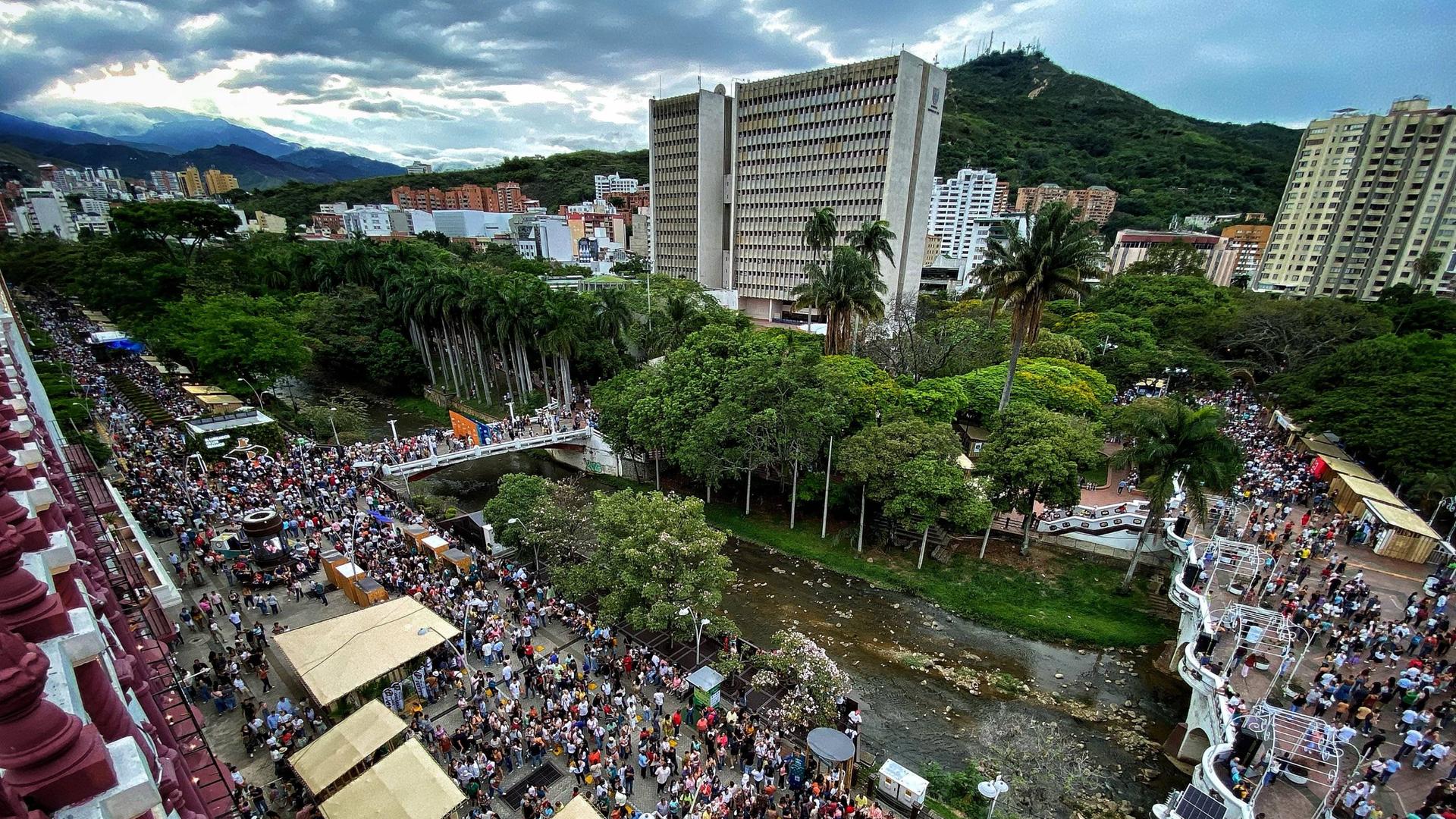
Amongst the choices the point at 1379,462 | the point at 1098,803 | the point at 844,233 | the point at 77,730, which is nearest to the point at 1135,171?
the point at 844,233

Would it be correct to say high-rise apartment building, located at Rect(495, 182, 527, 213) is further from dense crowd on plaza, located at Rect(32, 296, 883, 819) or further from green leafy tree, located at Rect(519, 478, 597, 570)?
→ green leafy tree, located at Rect(519, 478, 597, 570)

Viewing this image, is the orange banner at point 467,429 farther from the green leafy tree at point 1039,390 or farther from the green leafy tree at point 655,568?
the green leafy tree at point 1039,390

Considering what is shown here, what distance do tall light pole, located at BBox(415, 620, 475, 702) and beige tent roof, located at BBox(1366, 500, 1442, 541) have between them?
38.3 m

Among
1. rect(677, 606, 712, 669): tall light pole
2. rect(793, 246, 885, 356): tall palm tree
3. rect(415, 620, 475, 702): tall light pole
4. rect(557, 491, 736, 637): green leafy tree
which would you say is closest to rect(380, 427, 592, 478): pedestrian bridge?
rect(557, 491, 736, 637): green leafy tree

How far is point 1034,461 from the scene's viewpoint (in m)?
29.4

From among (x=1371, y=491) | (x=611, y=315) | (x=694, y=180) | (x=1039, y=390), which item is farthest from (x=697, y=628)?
(x=694, y=180)

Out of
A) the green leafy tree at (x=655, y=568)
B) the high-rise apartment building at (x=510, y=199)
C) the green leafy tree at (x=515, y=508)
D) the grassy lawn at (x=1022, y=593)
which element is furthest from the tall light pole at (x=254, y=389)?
the high-rise apartment building at (x=510, y=199)

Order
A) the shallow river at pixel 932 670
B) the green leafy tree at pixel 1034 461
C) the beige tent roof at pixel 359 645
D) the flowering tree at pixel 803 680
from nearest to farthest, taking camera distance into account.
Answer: the beige tent roof at pixel 359 645 < the flowering tree at pixel 803 680 < the shallow river at pixel 932 670 < the green leafy tree at pixel 1034 461

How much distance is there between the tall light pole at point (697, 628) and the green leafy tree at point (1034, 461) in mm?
16820

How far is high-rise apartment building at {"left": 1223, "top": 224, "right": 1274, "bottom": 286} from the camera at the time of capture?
116500 millimetres

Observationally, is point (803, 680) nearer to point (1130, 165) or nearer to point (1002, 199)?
point (1002, 199)

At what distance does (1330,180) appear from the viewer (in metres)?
Result: 83.7

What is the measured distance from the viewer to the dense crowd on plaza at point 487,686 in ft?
54.5

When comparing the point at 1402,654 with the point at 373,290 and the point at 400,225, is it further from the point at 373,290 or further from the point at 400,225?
the point at 400,225
